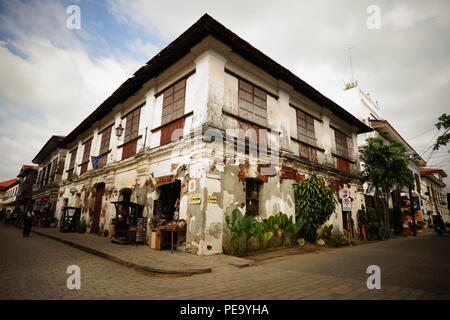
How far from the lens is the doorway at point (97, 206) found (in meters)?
12.5

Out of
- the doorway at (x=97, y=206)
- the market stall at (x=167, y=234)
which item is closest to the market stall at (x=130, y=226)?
the market stall at (x=167, y=234)

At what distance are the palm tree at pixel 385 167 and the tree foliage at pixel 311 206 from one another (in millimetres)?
6683

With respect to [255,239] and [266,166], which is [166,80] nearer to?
[266,166]

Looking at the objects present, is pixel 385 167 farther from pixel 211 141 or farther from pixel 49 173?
pixel 49 173

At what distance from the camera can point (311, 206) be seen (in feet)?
30.4

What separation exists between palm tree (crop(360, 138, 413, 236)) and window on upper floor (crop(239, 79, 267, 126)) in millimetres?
8956

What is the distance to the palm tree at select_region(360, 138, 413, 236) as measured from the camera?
1371 cm

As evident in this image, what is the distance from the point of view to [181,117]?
8.44 m

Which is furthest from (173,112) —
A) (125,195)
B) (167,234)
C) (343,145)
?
(343,145)

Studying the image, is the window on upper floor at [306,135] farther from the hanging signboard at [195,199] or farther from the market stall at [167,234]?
the market stall at [167,234]

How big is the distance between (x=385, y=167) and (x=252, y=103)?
10.1 metres

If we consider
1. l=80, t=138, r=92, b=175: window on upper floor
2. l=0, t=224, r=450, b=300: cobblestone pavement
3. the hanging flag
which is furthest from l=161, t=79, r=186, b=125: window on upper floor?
l=80, t=138, r=92, b=175: window on upper floor
